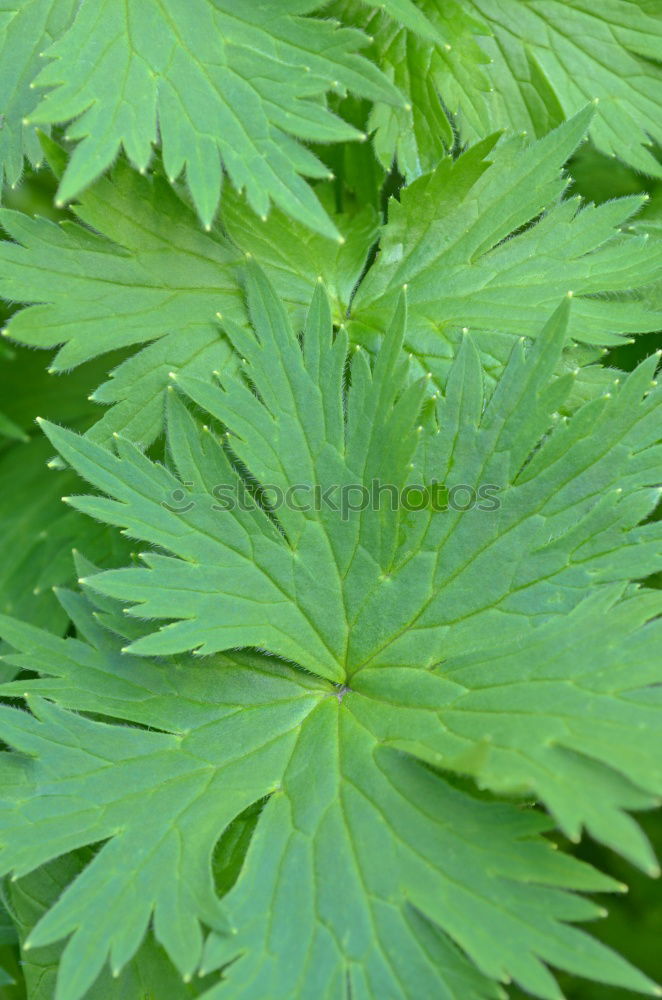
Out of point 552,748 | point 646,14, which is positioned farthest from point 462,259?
point 552,748

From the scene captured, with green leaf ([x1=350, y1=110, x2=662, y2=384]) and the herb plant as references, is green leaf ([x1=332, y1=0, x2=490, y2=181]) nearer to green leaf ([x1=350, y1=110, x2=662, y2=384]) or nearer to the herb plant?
the herb plant

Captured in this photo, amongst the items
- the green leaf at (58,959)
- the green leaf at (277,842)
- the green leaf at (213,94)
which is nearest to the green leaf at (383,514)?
the green leaf at (277,842)

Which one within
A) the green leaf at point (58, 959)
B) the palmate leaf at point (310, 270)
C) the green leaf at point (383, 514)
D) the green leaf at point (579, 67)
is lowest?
the green leaf at point (58, 959)

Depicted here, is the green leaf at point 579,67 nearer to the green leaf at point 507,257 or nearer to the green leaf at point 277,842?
the green leaf at point 507,257

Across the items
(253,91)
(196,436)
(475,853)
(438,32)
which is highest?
(438,32)

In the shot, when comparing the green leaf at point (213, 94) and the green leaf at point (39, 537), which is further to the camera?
the green leaf at point (39, 537)

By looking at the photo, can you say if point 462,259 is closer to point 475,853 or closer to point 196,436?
point 196,436
